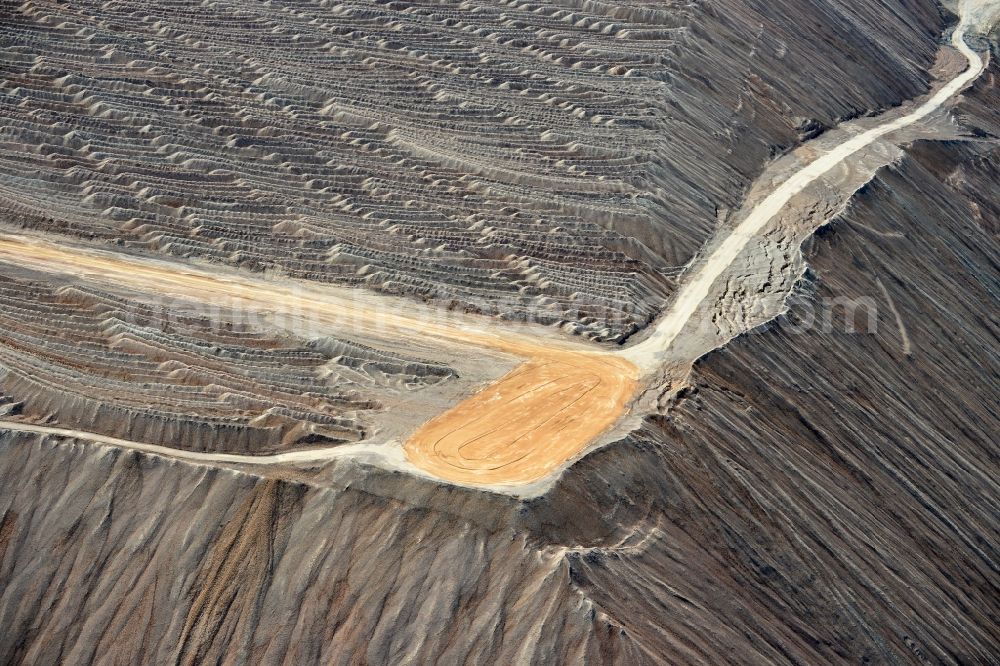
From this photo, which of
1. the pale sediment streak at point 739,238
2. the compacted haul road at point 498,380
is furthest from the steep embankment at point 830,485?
the pale sediment streak at point 739,238

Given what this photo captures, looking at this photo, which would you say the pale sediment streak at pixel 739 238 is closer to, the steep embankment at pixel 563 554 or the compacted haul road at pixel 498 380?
the compacted haul road at pixel 498 380

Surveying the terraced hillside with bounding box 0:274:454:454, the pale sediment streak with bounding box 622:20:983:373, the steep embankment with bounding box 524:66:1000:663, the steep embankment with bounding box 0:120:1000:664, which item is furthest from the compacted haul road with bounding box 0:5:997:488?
the steep embankment with bounding box 524:66:1000:663

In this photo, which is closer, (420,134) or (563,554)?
(563,554)

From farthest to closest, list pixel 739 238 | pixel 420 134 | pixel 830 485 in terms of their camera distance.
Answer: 1. pixel 420 134
2. pixel 739 238
3. pixel 830 485

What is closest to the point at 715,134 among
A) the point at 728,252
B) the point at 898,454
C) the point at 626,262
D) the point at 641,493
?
the point at 728,252

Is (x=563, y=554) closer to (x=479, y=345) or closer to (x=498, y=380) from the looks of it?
(x=498, y=380)

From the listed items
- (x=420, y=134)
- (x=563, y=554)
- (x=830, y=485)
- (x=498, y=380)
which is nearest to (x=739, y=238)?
(x=830, y=485)
